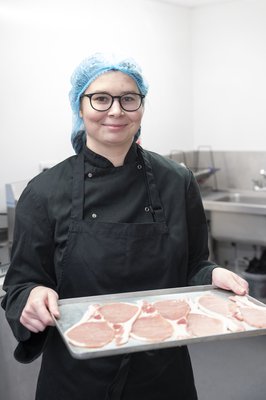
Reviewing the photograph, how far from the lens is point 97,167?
1187 millimetres

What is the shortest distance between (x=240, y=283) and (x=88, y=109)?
56 cm

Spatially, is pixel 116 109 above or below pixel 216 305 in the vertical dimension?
above

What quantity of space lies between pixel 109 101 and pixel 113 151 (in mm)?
134

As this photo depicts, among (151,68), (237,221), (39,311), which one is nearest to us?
(39,311)

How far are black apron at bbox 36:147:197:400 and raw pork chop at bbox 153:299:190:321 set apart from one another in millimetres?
43

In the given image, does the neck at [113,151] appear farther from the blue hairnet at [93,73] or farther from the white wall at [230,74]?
the white wall at [230,74]

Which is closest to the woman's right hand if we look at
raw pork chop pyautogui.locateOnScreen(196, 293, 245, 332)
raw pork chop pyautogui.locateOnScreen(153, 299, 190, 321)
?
raw pork chop pyautogui.locateOnScreen(153, 299, 190, 321)

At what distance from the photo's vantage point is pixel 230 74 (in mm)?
3340

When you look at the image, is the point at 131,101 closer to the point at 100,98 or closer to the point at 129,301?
the point at 100,98

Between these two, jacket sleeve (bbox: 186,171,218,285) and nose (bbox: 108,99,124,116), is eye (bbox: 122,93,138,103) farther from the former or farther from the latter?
jacket sleeve (bbox: 186,171,218,285)

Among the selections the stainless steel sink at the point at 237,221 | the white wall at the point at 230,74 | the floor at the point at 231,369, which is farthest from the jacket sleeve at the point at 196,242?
the white wall at the point at 230,74

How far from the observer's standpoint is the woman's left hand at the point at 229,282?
118 centimetres

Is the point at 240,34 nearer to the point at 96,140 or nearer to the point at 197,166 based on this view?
the point at 197,166

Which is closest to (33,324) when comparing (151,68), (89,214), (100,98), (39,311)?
(39,311)
